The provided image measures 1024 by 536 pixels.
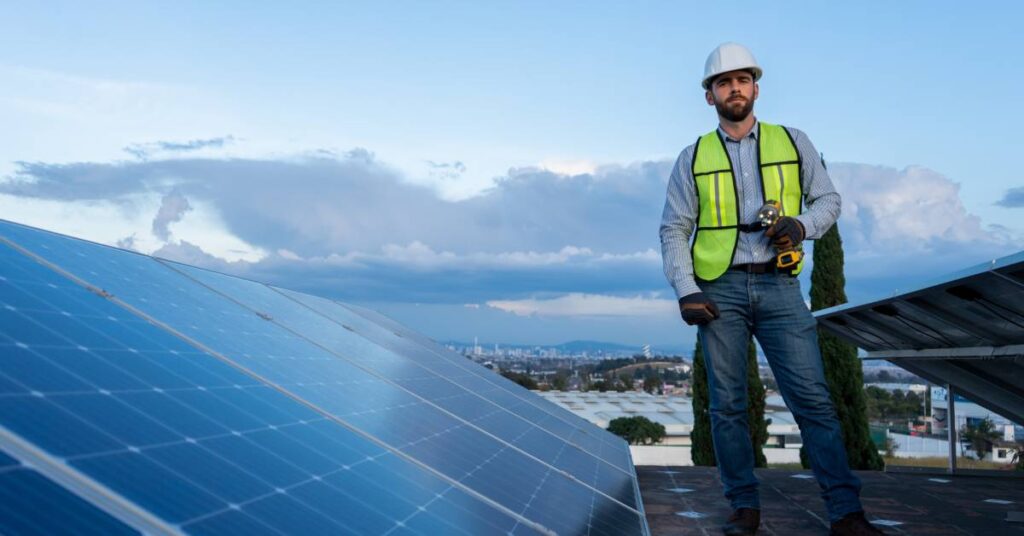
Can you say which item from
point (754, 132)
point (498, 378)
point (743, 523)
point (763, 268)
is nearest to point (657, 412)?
point (498, 378)

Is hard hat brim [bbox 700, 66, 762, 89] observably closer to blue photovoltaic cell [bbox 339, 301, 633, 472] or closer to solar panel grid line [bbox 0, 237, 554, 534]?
solar panel grid line [bbox 0, 237, 554, 534]

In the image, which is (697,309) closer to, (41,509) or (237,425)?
(237,425)

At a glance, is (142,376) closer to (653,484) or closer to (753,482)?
(753,482)

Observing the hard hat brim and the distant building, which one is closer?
the hard hat brim

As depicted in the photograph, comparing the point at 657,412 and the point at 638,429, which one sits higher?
the point at 657,412

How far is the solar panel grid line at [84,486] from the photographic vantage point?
1.80 meters

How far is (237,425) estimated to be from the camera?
9.35 feet

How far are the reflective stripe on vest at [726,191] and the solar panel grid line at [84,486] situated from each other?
334 centimetres

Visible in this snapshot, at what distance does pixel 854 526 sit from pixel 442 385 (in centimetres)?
302

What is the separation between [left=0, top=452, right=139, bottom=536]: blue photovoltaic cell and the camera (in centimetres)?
159

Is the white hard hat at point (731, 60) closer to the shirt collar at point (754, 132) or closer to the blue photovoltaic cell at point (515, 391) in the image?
the shirt collar at point (754, 132)

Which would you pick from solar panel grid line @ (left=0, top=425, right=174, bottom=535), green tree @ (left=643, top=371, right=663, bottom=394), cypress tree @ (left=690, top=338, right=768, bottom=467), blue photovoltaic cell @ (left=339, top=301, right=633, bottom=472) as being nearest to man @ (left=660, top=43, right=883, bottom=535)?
blue photovoltaic cell @ (left=339, top=301, right=633, bottom=472)

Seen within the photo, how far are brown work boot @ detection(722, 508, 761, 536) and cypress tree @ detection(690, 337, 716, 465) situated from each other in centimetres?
1452

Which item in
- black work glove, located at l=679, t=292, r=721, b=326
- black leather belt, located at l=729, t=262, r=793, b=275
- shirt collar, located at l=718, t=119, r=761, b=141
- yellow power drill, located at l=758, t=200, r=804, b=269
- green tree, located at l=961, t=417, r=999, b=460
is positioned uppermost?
shirt collar, located at l=718, t=119, r=761, b=141
